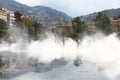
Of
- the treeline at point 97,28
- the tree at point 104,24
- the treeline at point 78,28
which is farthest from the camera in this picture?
the treeline at point 97,28

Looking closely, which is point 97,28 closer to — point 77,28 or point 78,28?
point 78,28

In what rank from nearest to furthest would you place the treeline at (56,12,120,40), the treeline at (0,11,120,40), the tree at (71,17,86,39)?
the treeline at (0,11,120,40) < the treeline at (56,12,120,40) < the tree at (71,17,86,39)

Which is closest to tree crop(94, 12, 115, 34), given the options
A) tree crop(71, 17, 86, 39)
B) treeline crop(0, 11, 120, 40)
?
treeline crop(0, 11, 120, 40)

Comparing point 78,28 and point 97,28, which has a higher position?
point 97,28

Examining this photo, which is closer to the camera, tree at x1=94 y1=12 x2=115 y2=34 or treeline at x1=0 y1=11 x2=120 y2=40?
tree at x1=94 y1=12 x2=115 y2=34

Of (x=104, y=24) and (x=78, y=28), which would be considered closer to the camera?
(x=104, y=24)

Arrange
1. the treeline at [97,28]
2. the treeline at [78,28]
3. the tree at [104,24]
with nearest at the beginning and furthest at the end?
the tree at [104,24] → the treeline at [78,28] → the treeline at [97,28]

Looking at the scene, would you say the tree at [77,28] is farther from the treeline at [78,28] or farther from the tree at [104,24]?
the tree at [104,24]

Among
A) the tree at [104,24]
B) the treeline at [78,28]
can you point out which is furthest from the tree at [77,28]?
the tree at [104,24]

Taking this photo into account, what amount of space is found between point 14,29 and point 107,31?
90.5ft

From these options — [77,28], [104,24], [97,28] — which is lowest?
[77,28]

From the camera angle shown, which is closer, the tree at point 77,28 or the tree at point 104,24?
the tree at point 104,24

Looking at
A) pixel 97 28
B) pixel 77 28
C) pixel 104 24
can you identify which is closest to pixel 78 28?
pixel 77 28

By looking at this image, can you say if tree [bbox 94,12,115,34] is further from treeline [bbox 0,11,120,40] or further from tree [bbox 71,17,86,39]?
tree [bbox 71,17,86,39]
